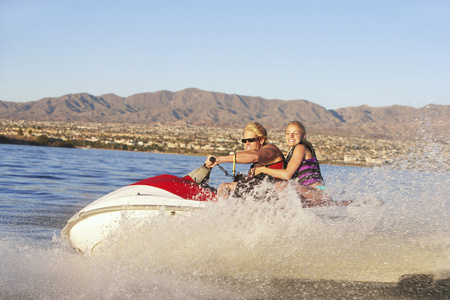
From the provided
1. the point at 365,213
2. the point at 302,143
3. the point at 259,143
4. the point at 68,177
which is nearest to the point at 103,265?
the point at 259,143

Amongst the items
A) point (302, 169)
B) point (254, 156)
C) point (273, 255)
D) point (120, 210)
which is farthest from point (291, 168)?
point (120, 210)

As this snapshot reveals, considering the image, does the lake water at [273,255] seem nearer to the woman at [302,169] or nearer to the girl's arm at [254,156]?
the woman at [302,169]

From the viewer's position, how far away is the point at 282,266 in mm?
5391

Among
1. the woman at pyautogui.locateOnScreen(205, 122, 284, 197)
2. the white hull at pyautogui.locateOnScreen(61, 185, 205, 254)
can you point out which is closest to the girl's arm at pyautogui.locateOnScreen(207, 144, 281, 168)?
the woman at pyautogui.locateOnScreen(205, 122, 284, 197)

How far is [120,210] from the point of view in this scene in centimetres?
538

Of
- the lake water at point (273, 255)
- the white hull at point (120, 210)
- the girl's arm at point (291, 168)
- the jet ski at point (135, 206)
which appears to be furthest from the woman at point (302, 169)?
the white hull at point (120, 210)

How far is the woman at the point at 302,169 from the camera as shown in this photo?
5414 mm

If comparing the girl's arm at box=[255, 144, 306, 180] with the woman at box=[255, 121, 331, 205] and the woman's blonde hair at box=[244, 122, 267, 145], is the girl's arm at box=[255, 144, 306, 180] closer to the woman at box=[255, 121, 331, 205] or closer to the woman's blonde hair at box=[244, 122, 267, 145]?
the woman at box=[255, 121, 331, 205]

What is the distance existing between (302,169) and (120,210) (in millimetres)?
2090

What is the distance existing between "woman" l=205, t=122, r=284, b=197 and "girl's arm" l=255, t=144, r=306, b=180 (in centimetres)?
9

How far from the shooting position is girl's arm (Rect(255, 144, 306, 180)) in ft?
17.6

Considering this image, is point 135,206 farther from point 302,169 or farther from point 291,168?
point 302,169

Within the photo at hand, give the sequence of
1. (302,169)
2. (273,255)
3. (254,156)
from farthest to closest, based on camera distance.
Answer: (302,169) < (273,255) < (254,156)

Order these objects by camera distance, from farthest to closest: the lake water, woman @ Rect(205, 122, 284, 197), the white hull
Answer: the white hull < woman @ Rect(205, 122, 284, 197) < the lake water
